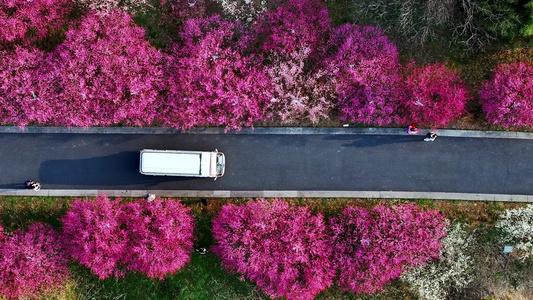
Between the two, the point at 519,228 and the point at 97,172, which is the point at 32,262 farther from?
the point at 519,228

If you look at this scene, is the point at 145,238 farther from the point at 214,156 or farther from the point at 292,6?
the point at 292,6

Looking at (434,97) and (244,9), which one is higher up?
(244,9)

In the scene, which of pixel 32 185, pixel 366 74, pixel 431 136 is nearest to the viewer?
pixel 366 74

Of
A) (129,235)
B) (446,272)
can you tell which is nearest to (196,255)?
(129,235)

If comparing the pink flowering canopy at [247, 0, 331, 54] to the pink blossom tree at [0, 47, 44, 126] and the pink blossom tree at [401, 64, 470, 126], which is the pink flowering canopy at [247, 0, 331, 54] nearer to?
the pink blossom tree at [401, 64, 470, 126]

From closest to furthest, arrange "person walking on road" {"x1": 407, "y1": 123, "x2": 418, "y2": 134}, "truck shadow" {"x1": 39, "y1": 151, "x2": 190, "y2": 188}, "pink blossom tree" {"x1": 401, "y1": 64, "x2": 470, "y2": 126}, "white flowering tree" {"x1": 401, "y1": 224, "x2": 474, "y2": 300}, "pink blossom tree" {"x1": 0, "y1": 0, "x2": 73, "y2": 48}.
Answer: "pink blossom tree" {"x1": 401, "y1": 64, "x2": 470, "y2": 126} → "pink blossom tree" {"x1": 0, "y1": 0, "x2": 73, "y2": 48} → "white flowering tree" {"x1": 401, "y1": 224, "x2": 474, "y2": 300} → "person walking on road" {"x1": 407, "y1": 123, "x2": 418, "y2": 134} → "truck shadow" {"x1": 39, "y1": 151, "x2": 190, "y2": 188}

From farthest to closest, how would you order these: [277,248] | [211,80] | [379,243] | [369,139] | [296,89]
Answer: [369,139] → [296,89] → [211,80] → [379,243] → [277,248]

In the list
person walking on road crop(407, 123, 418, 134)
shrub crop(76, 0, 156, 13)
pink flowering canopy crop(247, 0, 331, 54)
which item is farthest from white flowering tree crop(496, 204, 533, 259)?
shrub crop(76, 0, 156, 13)
